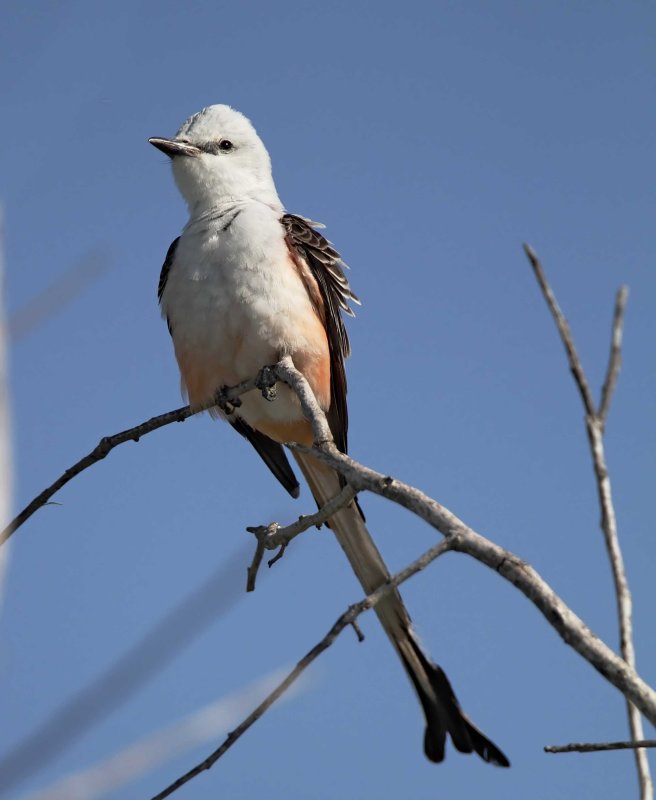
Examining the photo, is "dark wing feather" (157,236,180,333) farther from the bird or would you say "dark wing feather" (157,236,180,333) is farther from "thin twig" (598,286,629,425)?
"thin twig" (598,286,629,425)

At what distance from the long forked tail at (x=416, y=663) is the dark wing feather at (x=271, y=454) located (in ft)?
3.11

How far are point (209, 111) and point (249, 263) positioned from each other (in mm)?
1372

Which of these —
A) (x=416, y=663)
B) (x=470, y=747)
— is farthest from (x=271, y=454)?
(x=470, y=747)

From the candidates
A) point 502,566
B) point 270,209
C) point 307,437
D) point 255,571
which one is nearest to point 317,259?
point 270,209

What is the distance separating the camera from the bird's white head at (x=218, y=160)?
483cm

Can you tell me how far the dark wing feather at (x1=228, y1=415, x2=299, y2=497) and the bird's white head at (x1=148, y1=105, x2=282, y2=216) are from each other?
1.06m

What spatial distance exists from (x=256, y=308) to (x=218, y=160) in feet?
3.85

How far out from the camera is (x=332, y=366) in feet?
14.8

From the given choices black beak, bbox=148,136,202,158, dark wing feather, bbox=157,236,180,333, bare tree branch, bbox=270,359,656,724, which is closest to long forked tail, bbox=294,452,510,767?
bare tree branch, bbox=270,359,656,724

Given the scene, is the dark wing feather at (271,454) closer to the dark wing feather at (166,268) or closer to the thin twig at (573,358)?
the dark wing feather at (166,268)

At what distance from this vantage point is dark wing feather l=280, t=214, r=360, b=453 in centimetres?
450

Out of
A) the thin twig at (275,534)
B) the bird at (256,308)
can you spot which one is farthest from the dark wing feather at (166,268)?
the thin twig at (275,534)

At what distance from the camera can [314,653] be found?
166 centimetres

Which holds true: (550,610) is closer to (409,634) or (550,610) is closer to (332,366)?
(409,634)
